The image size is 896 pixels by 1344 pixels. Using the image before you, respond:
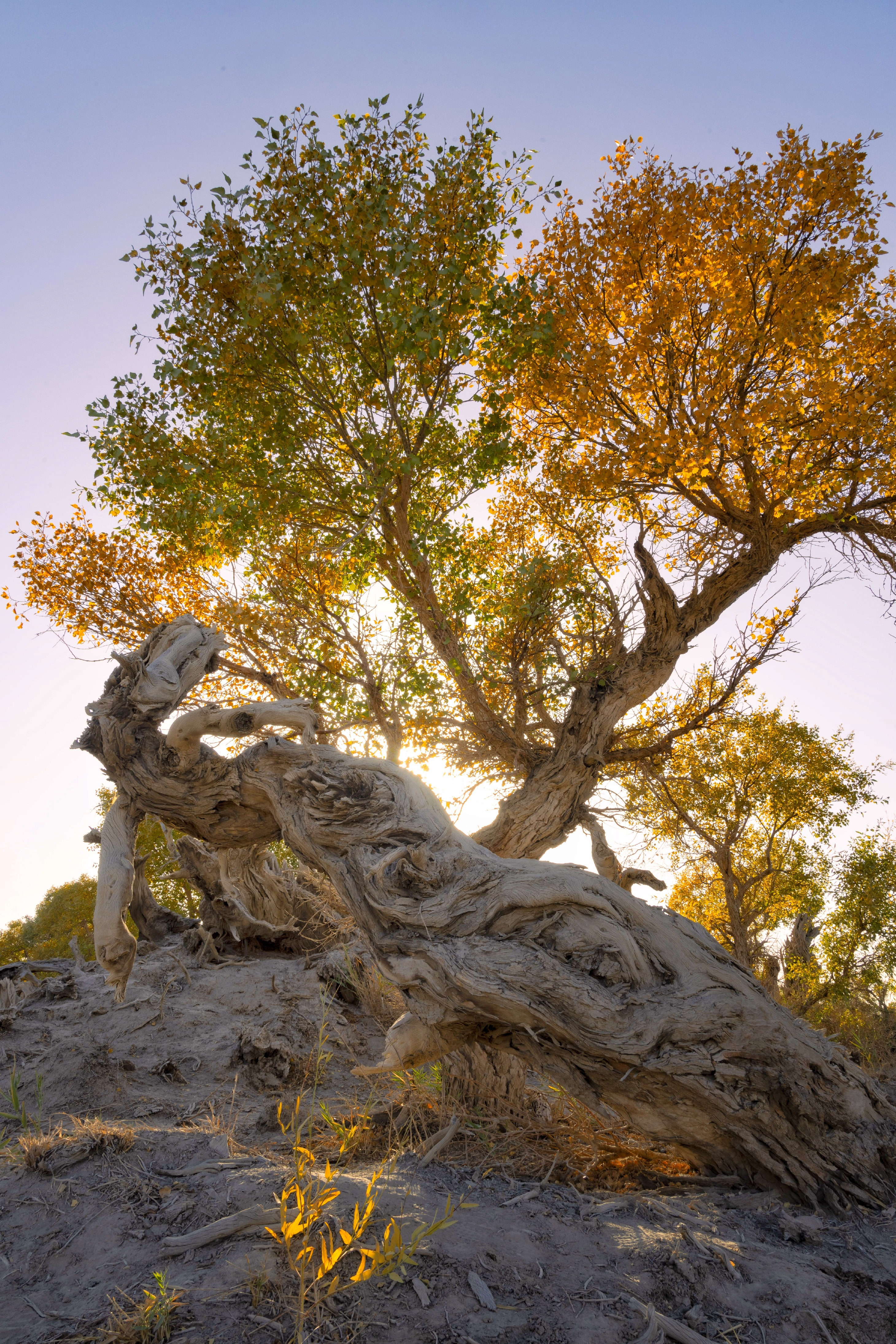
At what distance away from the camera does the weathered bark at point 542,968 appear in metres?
4.40

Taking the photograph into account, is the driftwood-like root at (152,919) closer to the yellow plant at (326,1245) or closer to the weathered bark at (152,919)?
the weathered bark at (152,919)

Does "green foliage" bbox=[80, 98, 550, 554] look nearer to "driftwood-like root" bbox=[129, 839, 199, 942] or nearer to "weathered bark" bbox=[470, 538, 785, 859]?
"weathered bark" bbox=[470, 538, 785, 859]

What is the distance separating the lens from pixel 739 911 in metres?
14.8

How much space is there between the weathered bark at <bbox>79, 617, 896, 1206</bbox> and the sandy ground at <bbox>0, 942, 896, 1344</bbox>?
1.30 feet

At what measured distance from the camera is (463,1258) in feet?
11.0

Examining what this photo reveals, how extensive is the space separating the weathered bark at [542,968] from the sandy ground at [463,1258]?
40 cm

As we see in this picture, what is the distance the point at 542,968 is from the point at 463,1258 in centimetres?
166

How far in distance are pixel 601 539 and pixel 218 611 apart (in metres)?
5.44

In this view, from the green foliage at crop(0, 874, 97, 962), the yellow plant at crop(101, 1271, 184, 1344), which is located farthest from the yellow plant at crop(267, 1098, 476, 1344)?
the green foliage at crop(0, 874, 97, 962)

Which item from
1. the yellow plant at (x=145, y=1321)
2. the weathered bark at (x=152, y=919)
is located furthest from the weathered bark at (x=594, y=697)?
the weathered bark at (x=152, y=919)

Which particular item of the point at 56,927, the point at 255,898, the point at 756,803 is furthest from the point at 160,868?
the point at 756,803

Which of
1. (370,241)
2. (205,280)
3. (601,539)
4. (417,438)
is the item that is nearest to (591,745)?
(601,539)

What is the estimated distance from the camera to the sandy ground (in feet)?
9.68

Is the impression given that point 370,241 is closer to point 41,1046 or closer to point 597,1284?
point 597,1284
